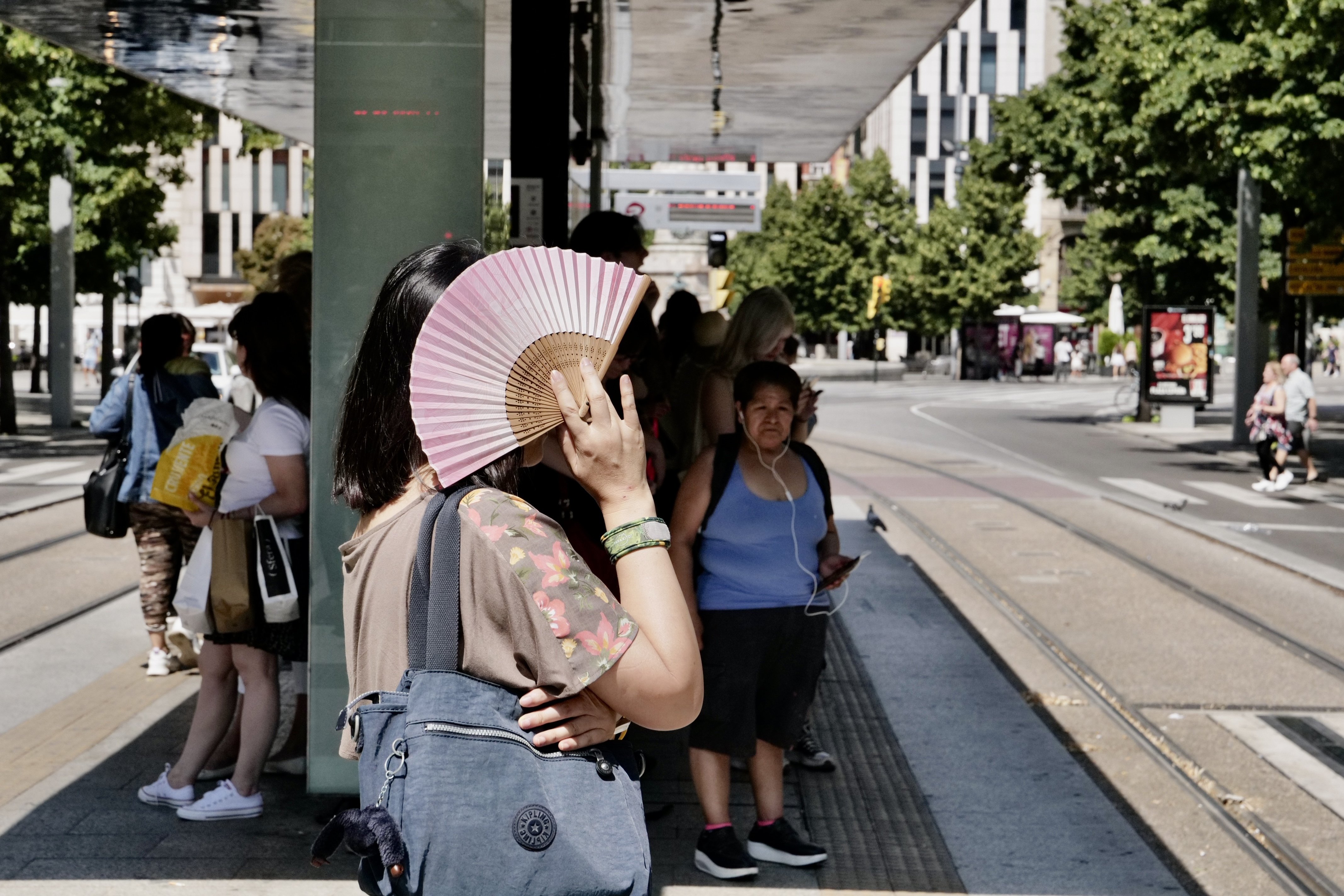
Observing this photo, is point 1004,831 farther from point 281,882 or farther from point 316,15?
point 316,15

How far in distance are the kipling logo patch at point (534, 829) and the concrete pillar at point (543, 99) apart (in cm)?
507

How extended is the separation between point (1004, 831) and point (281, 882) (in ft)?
7.99

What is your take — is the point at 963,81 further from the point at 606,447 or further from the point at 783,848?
the point at 606,447

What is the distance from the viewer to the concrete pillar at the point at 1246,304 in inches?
982

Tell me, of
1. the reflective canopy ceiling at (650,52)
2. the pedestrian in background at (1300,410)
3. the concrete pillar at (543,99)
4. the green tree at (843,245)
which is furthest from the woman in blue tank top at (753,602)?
the green tree at (843,245)

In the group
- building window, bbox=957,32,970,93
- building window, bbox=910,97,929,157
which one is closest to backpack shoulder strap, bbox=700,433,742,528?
building window, bbox=910,97,929,157

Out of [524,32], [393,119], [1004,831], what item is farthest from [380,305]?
[524,32]

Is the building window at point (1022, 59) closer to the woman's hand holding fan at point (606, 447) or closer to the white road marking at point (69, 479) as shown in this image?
the white road marking at point (69, 479)

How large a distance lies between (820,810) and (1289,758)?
7.47 feet

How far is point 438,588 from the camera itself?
2096 mm

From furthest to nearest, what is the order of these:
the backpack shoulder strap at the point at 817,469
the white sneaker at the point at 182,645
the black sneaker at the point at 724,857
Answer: the white sneaker at the point at 182,645 → the backpack shoulder strap at the point at 817,469 → the black sneaker at the point at 724,857

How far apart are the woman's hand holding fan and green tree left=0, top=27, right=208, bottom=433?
1880 cm

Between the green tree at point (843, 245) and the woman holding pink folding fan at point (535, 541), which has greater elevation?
the green tree at point (843, 245)

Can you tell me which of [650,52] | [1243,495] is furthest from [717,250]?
[650,52]
